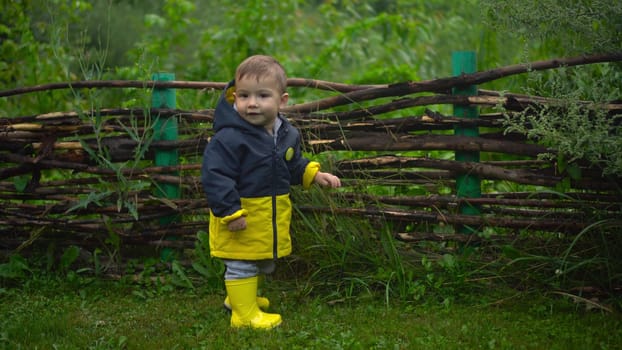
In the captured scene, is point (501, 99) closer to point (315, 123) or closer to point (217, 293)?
point (315, 123)

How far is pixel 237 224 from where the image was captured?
10.2ft

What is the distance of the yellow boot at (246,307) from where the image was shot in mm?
3246

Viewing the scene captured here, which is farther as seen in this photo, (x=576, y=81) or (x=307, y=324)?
(x=576, y=81)

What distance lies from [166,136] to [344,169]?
1.10 m

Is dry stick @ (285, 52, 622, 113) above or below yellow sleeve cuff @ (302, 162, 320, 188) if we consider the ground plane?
above

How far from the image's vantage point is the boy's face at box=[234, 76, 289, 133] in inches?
125

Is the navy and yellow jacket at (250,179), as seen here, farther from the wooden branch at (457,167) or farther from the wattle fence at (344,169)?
the wooden branch at (457,167)

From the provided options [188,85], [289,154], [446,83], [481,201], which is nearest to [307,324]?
[289,154]

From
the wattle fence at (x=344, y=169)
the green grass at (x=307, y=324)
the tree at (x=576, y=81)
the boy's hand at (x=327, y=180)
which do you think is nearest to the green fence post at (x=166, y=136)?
the wattle fence at (x=344, y=169)

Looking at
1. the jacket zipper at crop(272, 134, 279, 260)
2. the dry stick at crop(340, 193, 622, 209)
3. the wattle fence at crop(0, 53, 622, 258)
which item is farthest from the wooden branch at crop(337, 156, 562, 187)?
the jacket zipper at crop(272, 134, 279, 260)

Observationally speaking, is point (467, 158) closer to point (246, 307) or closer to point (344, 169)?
point (344, 169)

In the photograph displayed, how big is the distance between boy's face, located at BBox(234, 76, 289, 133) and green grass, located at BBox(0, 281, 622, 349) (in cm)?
100

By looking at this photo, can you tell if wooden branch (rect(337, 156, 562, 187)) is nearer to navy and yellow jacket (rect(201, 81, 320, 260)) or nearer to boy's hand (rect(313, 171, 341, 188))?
boy's hand (rect(313, 171, 341, 188))

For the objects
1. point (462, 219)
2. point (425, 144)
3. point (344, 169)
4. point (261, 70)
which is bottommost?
point (462, 219)
